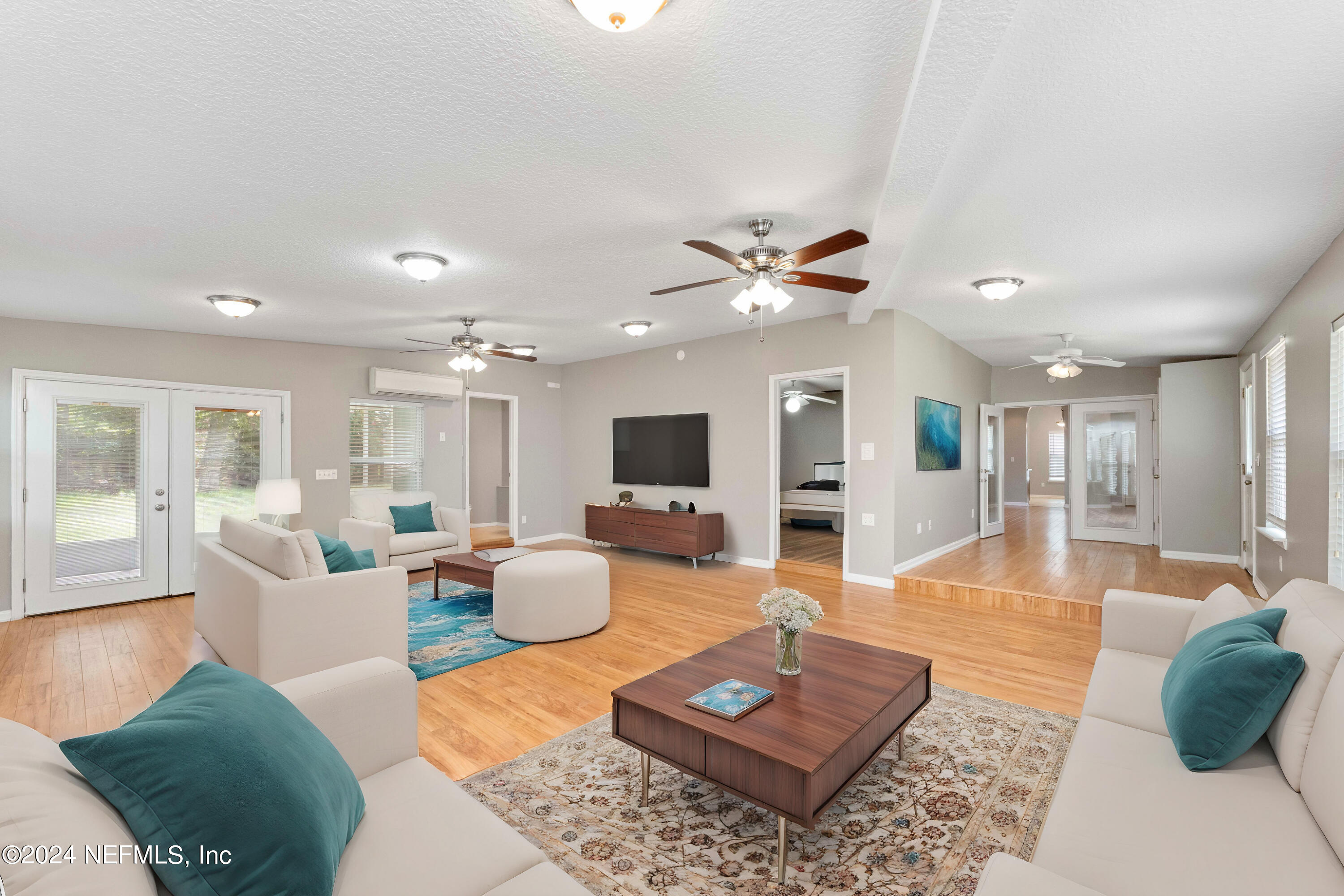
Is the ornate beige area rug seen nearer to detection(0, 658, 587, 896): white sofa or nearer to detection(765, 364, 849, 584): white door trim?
detection(0, 658, 587, 896): white sofa

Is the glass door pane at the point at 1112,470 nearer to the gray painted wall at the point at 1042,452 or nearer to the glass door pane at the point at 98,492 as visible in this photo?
the gray painted wall at the point at 1042,452

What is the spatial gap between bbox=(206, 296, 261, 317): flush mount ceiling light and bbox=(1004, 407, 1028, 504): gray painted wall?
→ 13.2 meters

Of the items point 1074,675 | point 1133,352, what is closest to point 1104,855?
point 1074,675

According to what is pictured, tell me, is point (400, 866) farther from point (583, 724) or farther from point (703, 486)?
point (703, 486)

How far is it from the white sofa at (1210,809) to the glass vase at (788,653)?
0.92 m

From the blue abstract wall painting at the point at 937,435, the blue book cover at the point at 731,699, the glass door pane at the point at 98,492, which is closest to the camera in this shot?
the blue book cover at the point at 731,699

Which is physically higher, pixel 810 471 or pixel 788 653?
pixel 810 471

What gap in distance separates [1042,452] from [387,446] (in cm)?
1303

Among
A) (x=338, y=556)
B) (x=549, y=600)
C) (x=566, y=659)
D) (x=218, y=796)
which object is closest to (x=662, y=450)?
(x=549, y=600)

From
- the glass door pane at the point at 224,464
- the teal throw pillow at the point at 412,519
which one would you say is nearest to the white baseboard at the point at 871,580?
the teal throw pillow at the point at 412,519

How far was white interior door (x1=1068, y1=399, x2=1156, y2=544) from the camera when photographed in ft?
25.6

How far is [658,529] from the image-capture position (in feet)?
22.4

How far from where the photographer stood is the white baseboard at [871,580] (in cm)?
547

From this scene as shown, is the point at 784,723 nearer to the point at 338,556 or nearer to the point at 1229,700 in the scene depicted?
the point at 1229,700
